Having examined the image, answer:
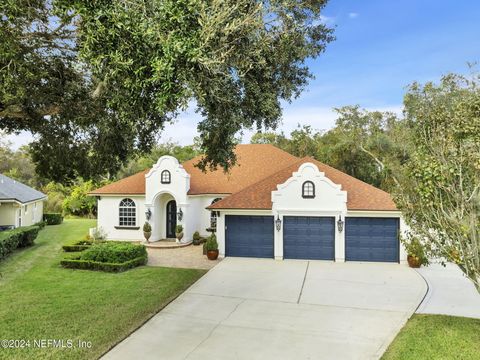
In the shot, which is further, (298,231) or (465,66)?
(465,66)

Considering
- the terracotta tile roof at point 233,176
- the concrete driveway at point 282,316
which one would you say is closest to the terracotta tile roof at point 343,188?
the concrete driveway at point 282,316

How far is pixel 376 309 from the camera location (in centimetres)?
1043

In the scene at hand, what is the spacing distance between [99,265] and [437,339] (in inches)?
497

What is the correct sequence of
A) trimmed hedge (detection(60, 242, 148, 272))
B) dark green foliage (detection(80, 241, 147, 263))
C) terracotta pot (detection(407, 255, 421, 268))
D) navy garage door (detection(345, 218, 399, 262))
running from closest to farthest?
trimmed hedge (detection(60, 242, 148, 272)), dark green foliage (detection(80, 241, 147, 263)), terracotta pot (detection(407, 255, 421, 268)), navy garage door (detection(345, 218, 399, 262))

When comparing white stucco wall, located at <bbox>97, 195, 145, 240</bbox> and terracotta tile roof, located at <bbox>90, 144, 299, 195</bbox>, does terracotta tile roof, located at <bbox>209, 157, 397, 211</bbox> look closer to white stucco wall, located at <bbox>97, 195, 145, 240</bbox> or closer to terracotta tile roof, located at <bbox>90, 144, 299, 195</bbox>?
terracotta tile roof, located at <bbox>90, 144, 299, 195</bbox>

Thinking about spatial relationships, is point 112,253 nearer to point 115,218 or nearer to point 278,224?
point 278,224

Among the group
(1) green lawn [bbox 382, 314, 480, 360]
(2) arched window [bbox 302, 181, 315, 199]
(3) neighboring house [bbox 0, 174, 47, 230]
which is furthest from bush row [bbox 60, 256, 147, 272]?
(3) neighboring house [bbox 0, 174, 47, 230]

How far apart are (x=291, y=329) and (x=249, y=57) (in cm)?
682

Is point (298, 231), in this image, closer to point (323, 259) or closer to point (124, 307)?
point (323, 259)

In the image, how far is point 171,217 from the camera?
2328 centimetres

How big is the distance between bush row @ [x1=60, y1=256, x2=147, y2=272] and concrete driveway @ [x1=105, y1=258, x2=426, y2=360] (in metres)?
3.49

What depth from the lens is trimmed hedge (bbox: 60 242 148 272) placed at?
14.7 meters

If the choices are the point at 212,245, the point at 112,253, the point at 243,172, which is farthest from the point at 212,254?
the point at 243,172

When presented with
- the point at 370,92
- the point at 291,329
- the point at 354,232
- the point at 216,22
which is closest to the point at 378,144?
the point at 370,92
